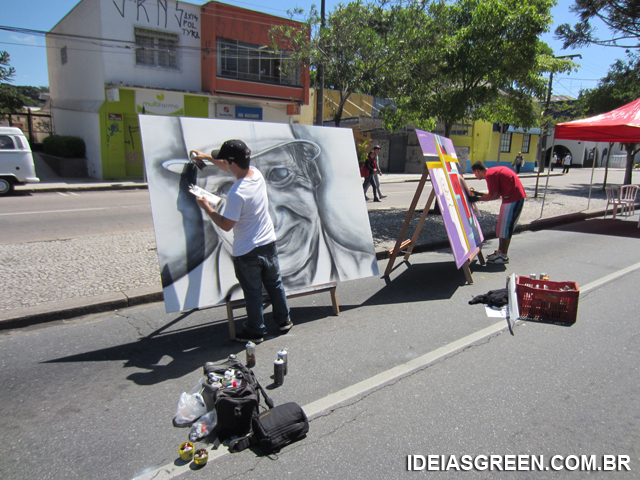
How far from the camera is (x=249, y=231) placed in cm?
380

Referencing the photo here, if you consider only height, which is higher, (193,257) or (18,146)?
(18,146)

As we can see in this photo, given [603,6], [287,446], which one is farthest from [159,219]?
[603,6]

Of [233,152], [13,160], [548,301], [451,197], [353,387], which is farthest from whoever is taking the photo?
[13,160]

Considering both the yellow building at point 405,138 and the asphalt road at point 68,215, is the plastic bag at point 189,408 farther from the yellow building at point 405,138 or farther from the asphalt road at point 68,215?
the yellow building at point 405,138

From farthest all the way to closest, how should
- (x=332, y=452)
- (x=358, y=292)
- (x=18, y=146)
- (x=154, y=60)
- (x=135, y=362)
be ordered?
1. (x=154, y=60)
2. (x=18, y=146)
3. (x=358, y=292)
4. (x=135, y=362)
5. (x=332, y=452)

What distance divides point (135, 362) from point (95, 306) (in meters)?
1.37

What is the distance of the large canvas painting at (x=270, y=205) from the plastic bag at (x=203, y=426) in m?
1.17

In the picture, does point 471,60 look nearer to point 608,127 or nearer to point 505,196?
point 505,196

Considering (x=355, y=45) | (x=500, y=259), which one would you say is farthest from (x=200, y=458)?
(x=355, y=45)

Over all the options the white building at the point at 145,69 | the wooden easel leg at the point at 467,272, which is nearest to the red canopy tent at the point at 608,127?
the wooden easel leg at the point at 467,272

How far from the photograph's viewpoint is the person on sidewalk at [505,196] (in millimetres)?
6699

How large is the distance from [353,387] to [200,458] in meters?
1.24

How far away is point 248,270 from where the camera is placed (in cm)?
384

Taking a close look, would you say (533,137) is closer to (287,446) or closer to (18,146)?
(18,146)
